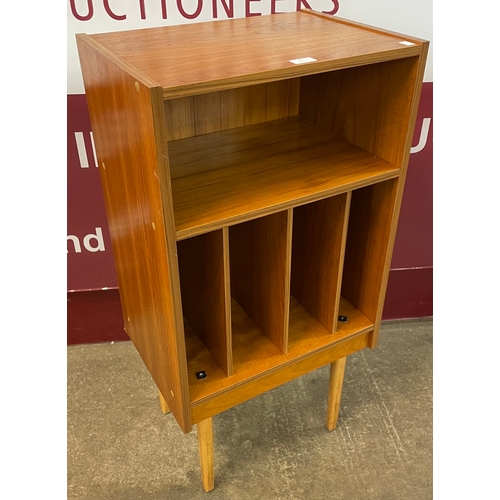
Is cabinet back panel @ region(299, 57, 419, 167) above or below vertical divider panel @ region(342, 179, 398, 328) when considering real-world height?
above

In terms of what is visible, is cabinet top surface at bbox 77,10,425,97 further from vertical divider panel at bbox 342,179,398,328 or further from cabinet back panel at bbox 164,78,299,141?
vertical divider panel at bbox 342,179,398,328

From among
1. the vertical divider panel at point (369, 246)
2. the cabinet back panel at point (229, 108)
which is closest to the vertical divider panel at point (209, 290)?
the cabinet back panel at point (229, 108)

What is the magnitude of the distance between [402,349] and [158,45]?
1.38m

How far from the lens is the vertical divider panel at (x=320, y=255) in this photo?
1147mm

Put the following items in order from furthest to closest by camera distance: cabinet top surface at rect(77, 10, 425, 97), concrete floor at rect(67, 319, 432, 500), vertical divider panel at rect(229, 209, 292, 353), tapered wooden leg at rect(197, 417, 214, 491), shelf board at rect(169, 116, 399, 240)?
1. concrete floor at rect(67, 319, 432, 500)
2. tapered wooden leg at rect(197, 417, 214, 491)
3. vertical divider panel at rect(229, 209, 292, 353)
4. shelf board at rect(169, 116, 399, 240)
5. cabinet top surface at rect(77, 10, 425, 97)

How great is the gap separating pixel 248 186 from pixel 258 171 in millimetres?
73

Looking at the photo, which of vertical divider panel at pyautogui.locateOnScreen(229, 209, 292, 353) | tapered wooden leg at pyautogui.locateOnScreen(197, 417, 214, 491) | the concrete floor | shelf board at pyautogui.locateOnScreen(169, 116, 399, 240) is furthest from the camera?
the concrete floor

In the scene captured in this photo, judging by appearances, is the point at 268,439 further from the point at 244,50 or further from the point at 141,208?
the point at 244,50

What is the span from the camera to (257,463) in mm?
1500

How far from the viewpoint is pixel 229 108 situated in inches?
48.9

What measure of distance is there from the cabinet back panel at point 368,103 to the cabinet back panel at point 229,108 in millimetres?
51

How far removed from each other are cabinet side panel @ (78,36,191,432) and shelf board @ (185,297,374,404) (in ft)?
0.25

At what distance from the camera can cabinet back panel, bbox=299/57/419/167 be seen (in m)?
1.05

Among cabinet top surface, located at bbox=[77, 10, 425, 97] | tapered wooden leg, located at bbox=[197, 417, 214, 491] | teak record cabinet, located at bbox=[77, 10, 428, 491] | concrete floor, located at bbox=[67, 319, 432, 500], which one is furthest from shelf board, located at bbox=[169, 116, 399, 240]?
concrete floor, located at bbox=[67, 319, 432, 500]
